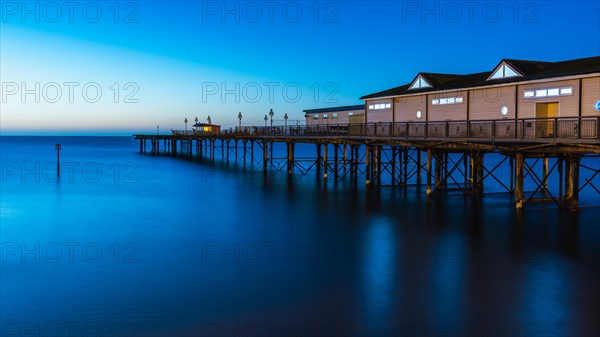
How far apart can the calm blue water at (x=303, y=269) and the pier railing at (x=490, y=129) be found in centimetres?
390

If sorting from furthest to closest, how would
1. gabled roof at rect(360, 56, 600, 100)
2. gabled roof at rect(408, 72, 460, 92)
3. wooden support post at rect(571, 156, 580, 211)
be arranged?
gabled roof at rect(408, 72, 460, 92), wooden support post at rect(571, 156, 580, 211), gabled roof at rect(360, 56, 600, 100)

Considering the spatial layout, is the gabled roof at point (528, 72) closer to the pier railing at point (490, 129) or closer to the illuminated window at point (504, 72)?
the illuminated window at point (504, 72)

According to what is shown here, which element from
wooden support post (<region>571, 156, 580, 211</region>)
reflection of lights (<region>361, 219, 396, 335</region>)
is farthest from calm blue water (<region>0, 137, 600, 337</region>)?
wooden support post (<region>571, 156, 580, 211</region>)

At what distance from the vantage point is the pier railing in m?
22.7

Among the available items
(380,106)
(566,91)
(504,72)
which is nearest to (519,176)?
(566,91)

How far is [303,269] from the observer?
1825 centimetres

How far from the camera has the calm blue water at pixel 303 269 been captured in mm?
13461

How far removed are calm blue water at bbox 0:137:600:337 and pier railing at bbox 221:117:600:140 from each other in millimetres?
3902

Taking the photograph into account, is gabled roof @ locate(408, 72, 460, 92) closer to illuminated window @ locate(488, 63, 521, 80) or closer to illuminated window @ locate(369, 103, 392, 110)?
illuminated window @ locate(369, 103, 392, 110)

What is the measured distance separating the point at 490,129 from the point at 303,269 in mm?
13494

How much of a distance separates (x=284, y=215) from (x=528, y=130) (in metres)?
12.5

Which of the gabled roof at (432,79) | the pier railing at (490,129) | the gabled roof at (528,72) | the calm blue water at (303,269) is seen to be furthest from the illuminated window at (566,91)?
the gabled roof at (432,79)

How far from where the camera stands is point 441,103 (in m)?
32.6

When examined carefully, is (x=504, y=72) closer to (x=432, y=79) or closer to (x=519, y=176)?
(x=519, y=176)
